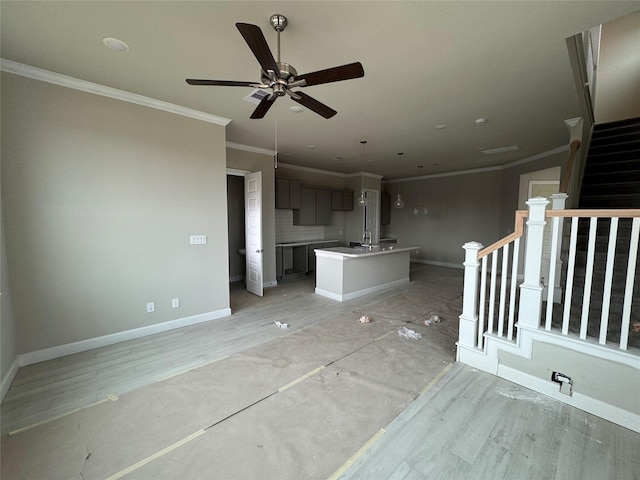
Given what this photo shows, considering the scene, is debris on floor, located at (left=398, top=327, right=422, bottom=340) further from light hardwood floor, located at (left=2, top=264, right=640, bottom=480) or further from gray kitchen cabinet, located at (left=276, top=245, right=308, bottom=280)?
gray kitchen cabinet, located at (left=276, top=245, right=308, bottom=280)

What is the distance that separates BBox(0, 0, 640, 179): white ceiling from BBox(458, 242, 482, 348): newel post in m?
1.65

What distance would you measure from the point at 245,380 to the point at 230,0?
111 inches

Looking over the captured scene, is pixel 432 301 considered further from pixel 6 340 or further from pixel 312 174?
pixel 6 340

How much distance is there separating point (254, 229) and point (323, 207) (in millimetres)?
2751

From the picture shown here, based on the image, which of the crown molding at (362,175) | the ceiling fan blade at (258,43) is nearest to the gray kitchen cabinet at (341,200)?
the crown molding at (362,175)

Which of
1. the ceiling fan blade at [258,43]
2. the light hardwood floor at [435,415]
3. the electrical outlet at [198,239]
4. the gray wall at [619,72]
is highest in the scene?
the gray wall at [619,72]

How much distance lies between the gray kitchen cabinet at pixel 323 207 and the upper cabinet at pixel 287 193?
0.66m

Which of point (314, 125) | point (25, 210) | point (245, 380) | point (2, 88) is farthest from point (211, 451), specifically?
point (314, 125)

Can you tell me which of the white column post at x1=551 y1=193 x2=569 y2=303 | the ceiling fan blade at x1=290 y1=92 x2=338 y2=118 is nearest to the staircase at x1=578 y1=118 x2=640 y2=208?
the white column post at x1=551 y1=193 x2=569 y2=303

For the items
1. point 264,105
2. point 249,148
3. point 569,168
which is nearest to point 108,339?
point 264,105

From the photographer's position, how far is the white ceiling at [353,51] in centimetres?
174

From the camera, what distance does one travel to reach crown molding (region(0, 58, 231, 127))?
240 centimetres

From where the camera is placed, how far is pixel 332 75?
5.52 ft

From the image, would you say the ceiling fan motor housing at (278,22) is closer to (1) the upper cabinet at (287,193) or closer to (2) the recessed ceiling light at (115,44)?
(2) the recessed ceiling light at (115,44)
